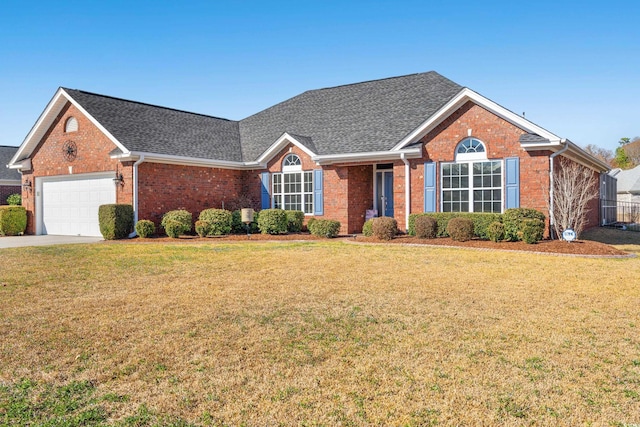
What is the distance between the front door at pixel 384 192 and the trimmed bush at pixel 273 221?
14.2 ft

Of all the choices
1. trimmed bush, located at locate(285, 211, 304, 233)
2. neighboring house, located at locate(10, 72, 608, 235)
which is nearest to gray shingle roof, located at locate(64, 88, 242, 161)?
neighboring house, located at locate(10, 72, 608, 235)

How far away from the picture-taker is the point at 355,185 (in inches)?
772

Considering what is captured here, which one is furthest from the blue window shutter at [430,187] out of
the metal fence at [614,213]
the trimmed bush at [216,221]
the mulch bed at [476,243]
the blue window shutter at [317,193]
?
the metal fence at [614,213]

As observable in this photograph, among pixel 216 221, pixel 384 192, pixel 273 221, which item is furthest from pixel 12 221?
pixel 384 192

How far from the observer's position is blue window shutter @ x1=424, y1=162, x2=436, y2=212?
56.2 ft

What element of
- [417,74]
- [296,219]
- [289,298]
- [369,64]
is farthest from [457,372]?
[369,64]

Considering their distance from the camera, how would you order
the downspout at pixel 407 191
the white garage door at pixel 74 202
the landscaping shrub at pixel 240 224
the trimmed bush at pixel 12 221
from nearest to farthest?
the downspout at pixel 407 191 < the landscaping shrub at pixel 240 224 < the white garage door at pixel 74 202 < the trimmed bush at pixel 12 221

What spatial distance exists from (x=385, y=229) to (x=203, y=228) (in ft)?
22.9

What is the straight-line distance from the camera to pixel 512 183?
15.7 m

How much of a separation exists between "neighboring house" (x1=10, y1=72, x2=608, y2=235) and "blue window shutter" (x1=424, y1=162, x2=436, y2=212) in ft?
0.12

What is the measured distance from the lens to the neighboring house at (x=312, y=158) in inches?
634

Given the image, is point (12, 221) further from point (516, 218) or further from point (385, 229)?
point (516, 218)

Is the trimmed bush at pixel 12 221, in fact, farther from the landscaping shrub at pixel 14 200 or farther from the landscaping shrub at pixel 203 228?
the landscaping shrub at pixel 203 228

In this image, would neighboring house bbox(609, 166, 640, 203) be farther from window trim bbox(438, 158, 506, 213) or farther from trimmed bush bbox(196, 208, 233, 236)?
trimmed bush bbox(196, 208, 233, 236)
